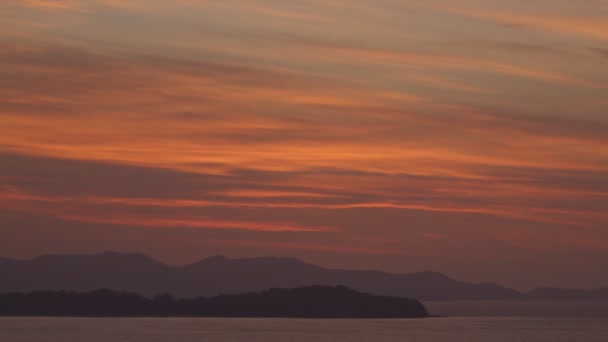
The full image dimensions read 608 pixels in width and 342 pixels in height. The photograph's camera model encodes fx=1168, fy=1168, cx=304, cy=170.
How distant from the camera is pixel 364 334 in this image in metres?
177

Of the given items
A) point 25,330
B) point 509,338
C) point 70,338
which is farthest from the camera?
point 25,330

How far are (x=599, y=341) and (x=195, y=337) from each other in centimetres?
5619

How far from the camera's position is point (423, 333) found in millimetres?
183250

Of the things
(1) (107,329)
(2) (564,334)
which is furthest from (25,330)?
(2) (564,334)

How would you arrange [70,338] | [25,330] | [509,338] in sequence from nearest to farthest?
[70,338]
[509,338]
[25,330]

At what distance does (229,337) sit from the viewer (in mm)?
161250

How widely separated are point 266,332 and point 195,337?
22.7 meters

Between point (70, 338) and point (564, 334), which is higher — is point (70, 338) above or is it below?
below

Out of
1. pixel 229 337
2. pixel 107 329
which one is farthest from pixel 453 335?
pixel 107 329

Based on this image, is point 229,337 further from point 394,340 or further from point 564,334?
point 564,334

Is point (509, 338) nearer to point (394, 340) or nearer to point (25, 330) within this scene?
point (394, 340)

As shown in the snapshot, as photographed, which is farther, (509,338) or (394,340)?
(509,338)

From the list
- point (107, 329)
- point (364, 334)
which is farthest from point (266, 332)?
point (107, 329)

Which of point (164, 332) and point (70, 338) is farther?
point (164, 332)
